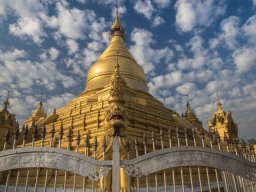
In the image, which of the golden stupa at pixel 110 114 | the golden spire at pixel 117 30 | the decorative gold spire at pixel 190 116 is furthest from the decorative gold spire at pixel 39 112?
the decorative gold spire at pixel 190 116

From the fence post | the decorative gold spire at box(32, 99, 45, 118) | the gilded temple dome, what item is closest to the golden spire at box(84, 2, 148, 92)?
the gilded temple dome

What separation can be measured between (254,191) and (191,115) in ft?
90.1

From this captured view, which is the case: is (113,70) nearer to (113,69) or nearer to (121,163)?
(113,69)

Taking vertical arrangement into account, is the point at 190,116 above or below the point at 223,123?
above

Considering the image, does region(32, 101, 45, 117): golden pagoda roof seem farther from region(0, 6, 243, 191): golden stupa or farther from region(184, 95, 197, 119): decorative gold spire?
region(184, 95, 197, 119): decorative gold spire

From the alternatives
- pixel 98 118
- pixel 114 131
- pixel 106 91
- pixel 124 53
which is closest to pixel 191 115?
pixel 124 53

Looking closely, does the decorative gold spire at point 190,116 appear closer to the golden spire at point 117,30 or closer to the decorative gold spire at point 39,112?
the golden spire at point 117,30

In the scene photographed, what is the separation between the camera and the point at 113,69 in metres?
27.8

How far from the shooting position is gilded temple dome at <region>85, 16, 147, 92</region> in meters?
27.1

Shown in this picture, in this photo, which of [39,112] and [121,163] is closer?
[121,163]

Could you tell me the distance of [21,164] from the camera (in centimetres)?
600

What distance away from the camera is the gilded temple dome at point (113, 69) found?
27062 mm

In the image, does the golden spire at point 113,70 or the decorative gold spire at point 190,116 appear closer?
the golden spire at point 113,70

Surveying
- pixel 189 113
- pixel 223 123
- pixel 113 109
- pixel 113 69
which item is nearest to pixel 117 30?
pixel 113 69
